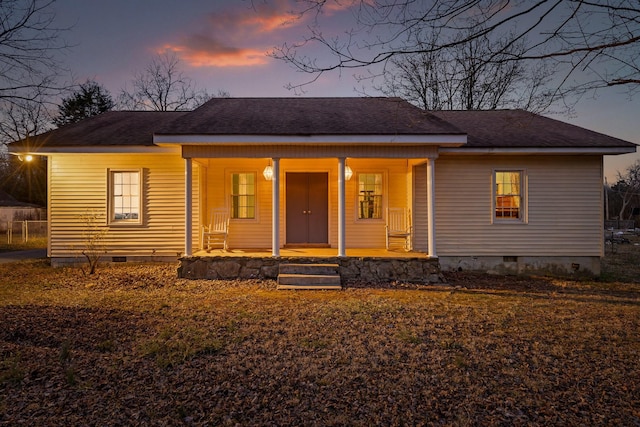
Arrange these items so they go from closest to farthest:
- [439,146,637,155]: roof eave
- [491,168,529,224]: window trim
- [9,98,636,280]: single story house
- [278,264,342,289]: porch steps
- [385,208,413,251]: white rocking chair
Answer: [278,264,342,289]: porch steps
[439,146,637,155]: roof eave
[9,98,636,280]: single story house
[491,168,529,224]: window trim
[385,208,413,251]: white rocking chair

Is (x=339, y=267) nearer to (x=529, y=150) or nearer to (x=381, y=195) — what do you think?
(x=381, y=195)

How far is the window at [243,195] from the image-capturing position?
11383 millimetres

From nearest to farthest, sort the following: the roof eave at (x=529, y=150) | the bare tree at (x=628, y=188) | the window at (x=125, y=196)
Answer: the roof eave at (x=529, y=150) < the window at (x=125, y=196) < the bare tree at (x=628, y=188)

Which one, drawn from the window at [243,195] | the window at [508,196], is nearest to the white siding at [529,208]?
the window at [508,196]

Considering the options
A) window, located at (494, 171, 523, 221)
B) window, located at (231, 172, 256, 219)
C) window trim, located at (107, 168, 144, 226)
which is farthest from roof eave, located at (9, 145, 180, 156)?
window, located at (494, 171, 523, 221)

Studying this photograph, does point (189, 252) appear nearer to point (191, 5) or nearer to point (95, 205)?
point (95, 205)

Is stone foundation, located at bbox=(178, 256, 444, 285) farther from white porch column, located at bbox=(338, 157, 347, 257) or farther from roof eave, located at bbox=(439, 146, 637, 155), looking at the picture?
roof eave, located at bbox=(439, 146, 637, 155)

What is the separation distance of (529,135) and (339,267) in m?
6.37

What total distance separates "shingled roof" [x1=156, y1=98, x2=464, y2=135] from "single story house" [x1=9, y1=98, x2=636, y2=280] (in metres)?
0.09

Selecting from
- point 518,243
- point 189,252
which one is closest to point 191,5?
point 189,252

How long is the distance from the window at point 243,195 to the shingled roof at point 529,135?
6020 mm

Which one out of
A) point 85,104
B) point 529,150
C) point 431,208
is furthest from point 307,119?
point 85,104

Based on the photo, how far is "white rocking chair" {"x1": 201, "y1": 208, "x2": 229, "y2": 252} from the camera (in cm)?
1071

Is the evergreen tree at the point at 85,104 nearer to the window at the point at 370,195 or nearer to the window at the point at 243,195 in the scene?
the window at the point at 243,195
